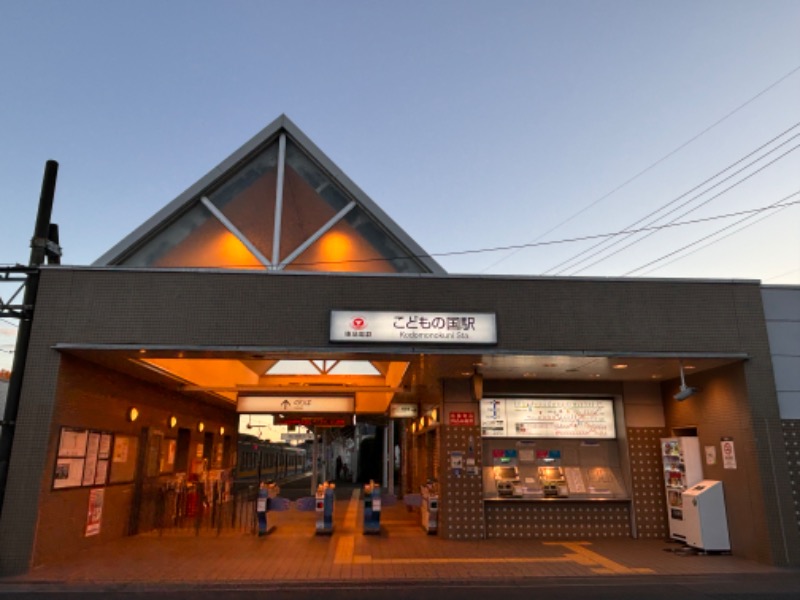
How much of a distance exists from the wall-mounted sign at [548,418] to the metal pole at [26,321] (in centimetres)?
898

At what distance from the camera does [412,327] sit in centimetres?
990

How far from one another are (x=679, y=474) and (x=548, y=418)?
285 centimetres

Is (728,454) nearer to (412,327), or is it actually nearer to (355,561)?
(412,327)

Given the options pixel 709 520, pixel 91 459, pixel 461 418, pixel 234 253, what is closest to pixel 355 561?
pixel 461 418

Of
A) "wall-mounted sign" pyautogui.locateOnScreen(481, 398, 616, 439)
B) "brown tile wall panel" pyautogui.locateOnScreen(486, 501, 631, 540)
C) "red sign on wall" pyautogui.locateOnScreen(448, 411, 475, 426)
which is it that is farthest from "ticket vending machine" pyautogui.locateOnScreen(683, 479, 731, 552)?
"red sign on wall" pyautogui.locateOnScreen(448, 411, 475, 426)

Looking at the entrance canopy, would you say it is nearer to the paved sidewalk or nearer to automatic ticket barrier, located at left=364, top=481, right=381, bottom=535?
automatic ticket barrier, located at left=364, top=481, right=381, bottom=535

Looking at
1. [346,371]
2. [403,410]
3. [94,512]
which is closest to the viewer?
[94,512]

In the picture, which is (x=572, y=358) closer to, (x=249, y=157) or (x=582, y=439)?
(x=582, y=439)

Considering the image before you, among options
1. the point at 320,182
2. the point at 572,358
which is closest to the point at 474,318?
the point at 572,358

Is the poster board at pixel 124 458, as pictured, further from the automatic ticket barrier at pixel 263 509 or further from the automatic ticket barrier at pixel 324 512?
the automatic ticket barrier at pixel 324 512

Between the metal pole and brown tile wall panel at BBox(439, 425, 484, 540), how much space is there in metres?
7.94

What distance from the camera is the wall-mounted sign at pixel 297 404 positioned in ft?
49.0

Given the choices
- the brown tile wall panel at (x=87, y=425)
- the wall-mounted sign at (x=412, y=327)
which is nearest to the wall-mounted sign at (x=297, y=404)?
the brown tile wall panel at (x=87, y=425)

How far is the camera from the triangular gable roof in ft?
37.2
